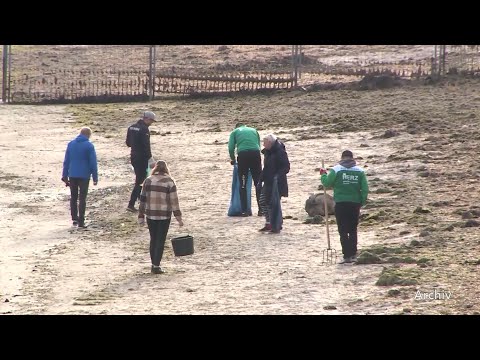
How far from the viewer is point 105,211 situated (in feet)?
64.6

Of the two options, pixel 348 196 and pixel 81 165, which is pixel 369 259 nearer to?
pixel 348 196

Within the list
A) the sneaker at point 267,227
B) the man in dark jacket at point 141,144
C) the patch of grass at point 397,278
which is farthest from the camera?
the man in dark jacket at point 141,144

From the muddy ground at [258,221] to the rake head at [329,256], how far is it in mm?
147

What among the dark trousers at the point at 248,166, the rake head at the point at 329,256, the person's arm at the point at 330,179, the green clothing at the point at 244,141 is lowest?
the rake head at the point at 329,256

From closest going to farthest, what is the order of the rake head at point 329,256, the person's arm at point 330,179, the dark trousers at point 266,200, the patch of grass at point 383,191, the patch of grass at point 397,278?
1. the patch of grass at point 397,278
2. the person's arm at point 330,179
3. the rake head at point 329,256
4. the dark trousers at point 266,200
5. the patch of grass at point 383,191

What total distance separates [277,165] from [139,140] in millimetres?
2731

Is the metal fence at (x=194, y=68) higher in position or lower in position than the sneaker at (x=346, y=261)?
higher

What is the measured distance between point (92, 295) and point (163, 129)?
53.6ft

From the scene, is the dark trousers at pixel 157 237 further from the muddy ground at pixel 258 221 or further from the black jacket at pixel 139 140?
the black jacket at pixel 139 140

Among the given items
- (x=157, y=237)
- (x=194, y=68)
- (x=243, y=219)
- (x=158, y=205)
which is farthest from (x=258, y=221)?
(x=194, y=68)

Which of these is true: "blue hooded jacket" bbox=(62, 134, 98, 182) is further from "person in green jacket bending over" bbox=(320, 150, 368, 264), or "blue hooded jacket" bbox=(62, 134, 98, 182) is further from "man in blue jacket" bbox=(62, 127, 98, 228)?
"person in green jacket bending over" bbox=(320, 150, 368, 264)

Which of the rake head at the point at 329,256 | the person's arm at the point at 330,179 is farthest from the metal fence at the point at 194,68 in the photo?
the person's arm at the point at 330,179

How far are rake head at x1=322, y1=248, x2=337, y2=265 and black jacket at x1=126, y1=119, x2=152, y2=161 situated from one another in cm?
426

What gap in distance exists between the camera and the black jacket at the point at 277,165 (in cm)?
1711
